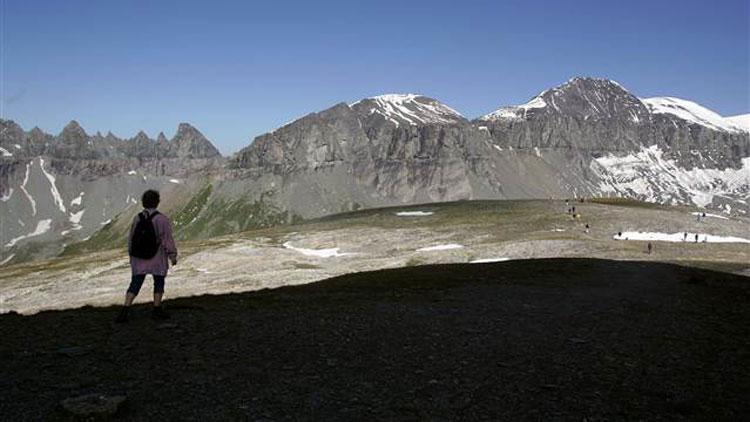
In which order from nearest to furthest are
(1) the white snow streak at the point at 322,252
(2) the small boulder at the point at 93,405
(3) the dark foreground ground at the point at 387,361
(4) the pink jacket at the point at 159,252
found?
(2) the small boulder at the point at 93,405 < (3) the dark foreground ground at the point at 387,361 < (4) the pink jacket at the point at 159,252 < (1) the white snow streak at the point at 322,252

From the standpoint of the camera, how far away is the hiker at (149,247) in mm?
20031

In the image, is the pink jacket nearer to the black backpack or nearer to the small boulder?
the black backpack

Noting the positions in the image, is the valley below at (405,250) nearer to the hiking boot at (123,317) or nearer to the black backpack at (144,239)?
the black backpack at (144,239)

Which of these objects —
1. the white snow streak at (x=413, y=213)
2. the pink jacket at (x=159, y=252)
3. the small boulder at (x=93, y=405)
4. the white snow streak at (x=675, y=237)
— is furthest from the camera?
the white snow streak at (x=413, y=213)

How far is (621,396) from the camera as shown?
15422 mm

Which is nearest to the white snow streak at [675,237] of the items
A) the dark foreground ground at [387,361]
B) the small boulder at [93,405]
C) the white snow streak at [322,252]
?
the white snow streak at [322,252]

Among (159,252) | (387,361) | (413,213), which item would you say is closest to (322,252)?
(413,213)

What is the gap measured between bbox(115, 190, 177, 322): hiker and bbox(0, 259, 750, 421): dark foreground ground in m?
1.27

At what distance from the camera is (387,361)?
686 inches

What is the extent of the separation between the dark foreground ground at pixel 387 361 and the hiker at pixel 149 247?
127 centimetres

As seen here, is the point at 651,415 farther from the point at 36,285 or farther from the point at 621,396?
the point at 36,285

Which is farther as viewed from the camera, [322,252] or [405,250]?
[322,252]

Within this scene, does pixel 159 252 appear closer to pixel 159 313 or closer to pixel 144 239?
pixel 144 239

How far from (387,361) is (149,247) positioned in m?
Result: 8.86
